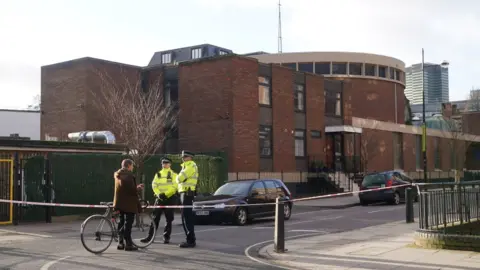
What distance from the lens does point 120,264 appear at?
9594 millimetres

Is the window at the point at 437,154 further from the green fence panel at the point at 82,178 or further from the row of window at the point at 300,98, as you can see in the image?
the green fence panel at the point at 82,178

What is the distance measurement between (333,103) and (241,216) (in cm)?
2369

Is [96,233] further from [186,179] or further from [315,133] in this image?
[315,133]

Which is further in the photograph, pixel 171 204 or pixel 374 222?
pixel 374 222

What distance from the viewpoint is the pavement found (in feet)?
31.0

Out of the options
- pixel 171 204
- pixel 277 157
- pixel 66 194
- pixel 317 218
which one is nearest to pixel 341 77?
pixel 277 157

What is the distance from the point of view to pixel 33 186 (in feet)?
62.3

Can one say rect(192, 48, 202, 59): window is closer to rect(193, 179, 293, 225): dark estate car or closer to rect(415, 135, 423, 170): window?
rect(415, 135, 423, 170): window

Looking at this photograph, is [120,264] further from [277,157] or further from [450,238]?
[277,157]

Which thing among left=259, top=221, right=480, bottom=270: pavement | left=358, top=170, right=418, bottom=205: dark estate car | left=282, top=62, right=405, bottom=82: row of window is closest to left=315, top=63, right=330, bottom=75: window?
→ left=282, top=62, right=405, bottom=82: row of window

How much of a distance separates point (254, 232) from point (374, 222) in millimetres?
4883

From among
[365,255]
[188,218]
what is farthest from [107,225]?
[365,255]

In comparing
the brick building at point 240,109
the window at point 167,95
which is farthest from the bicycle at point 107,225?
the window at point 167,95

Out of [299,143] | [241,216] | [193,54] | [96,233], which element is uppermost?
[193,54]
